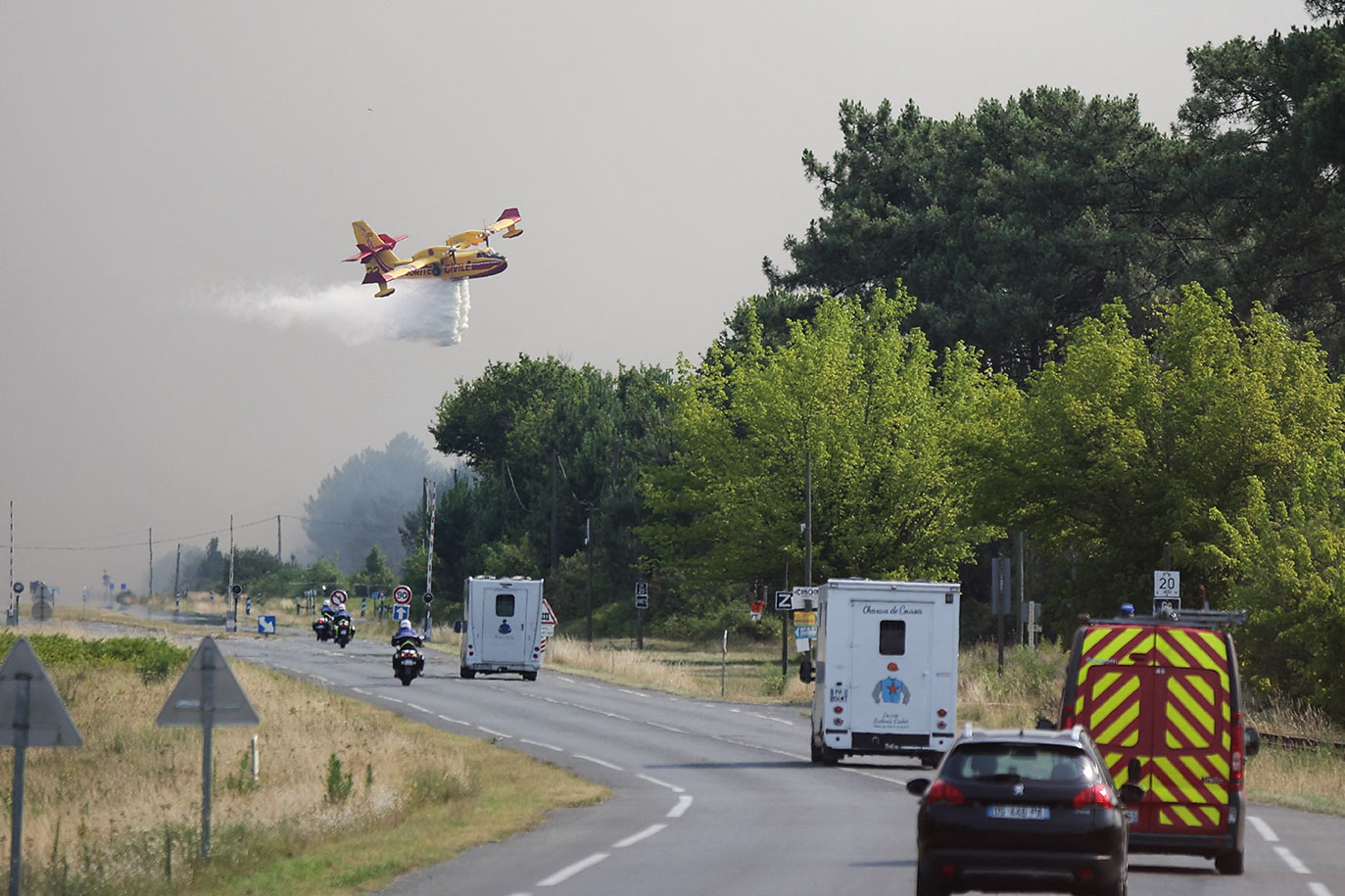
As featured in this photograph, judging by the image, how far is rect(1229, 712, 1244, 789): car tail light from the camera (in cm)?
1780

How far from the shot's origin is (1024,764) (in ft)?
46.4

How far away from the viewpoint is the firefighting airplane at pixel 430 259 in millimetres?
97500

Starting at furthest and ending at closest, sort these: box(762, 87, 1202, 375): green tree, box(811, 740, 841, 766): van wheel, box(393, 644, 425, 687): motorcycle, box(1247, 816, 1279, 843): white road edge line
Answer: box(762, 87, 1202, 375): green tree → box(393, 644, 425, 687): motorcycle → box(811, 740, 841, 766): van wheel → box(1247, 816, 1279, 843): white road edge line

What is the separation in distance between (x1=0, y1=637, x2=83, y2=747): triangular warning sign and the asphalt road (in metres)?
3.02

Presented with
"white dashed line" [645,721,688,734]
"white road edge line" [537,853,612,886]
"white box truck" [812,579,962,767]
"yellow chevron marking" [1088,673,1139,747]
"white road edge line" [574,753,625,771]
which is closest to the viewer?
"white road edge line" [537,853,612,886]

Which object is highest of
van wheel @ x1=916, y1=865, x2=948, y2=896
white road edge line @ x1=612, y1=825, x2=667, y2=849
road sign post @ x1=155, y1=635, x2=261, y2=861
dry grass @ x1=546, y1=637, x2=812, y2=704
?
road sign post @ x1=155, y1=635, x2=261, y2=861

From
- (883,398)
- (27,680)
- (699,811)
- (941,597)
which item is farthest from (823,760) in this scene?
(883,398)

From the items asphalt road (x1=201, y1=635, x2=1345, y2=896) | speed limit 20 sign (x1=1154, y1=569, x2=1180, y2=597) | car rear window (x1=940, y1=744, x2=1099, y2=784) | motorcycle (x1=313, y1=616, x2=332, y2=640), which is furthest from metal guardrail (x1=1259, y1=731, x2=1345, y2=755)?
motorcycle (x1=313, y1=616, x2=332, y2=640)

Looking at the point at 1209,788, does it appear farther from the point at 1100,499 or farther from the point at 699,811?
the point at 1100,499

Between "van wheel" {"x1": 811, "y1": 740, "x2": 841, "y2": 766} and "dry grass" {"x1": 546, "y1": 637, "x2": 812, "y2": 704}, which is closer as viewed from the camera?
"van wheel" {"x1": 811, "y1": 740, "x2": 841, "y2": 766}

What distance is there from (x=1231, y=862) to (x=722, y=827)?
6.04 metres

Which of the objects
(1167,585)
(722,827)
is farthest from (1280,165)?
(722,827)

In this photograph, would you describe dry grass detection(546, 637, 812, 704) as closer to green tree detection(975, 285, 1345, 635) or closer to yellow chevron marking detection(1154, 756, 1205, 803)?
green tree detection(975, 285, 1345, 635)

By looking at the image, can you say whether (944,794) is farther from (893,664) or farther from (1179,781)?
(893,664)
